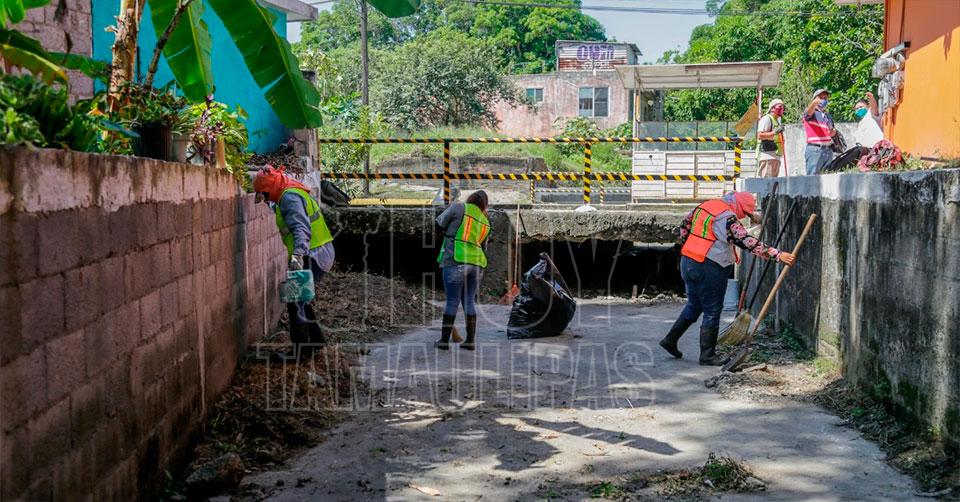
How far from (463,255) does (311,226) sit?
5.91 feet

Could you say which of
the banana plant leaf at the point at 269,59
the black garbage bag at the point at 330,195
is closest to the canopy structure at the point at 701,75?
the black garbage bag at the point at 330,195

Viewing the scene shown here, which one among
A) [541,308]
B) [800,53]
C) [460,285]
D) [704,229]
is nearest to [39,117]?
[460,285]

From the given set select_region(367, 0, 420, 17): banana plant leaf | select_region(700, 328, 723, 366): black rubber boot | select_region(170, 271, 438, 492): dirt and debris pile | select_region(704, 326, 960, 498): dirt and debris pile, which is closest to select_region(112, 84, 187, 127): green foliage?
select_region(170, 271, 438, 492): dirt and debris pile

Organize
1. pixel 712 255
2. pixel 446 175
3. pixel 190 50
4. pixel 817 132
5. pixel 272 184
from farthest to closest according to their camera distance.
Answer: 1. pixel 446 175
2. pixel 817 132
3. pixel 712 255
4. pixel 272 184
5. pixel 190 50

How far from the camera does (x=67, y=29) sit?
7324mm

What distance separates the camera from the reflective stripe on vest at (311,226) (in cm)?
782

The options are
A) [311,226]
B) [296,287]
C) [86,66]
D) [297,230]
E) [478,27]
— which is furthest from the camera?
[478,27]

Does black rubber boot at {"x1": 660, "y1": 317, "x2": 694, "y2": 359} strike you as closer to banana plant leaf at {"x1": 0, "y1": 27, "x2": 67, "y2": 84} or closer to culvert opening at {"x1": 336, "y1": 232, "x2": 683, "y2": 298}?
culvert opening at {"x1": 336, "y1": 232, "x2": 683, "y2": 298}

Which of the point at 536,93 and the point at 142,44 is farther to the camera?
the point at 536,93

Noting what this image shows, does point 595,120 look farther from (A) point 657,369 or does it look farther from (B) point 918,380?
(B) point 918,380

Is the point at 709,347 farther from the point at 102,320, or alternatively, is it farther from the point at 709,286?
the point at 102,320

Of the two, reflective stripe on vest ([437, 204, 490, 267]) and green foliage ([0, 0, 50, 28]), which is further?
reflective stripe on vest ([437, 204, 490, 267])

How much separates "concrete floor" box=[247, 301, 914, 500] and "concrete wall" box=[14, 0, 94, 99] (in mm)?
3436

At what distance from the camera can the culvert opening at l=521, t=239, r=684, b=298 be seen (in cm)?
1452
